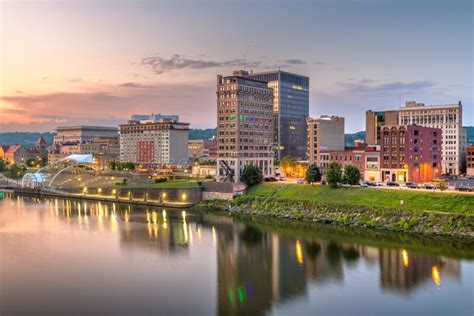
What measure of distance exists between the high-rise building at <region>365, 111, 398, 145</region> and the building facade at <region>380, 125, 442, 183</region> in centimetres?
3604

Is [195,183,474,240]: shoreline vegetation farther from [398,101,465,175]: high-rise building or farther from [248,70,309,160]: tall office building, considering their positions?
[248,70,309,160]: tall office building

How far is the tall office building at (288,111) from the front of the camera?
151 m

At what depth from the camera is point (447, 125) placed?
379 feet

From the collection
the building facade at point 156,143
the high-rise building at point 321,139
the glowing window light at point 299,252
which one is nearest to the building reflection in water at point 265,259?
the glowing window light at point 299,252

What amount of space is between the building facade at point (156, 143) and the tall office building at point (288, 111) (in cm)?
2881

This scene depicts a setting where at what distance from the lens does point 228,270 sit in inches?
1793

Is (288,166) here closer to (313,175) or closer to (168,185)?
(168,185)

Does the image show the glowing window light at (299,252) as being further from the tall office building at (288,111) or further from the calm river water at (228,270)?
the tall office building at (288,111)

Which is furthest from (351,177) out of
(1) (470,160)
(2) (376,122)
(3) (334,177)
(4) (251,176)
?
(2) (376,122)

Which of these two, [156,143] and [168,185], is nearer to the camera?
[168,185]

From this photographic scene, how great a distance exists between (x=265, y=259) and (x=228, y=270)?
214 inches

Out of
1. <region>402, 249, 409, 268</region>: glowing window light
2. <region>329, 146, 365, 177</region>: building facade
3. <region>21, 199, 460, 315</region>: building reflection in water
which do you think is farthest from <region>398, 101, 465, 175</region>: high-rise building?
<region>402, 249, 409, 268</region>: glowing window light

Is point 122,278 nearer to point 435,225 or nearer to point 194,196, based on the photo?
point 435,225

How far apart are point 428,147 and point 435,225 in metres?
36.0
